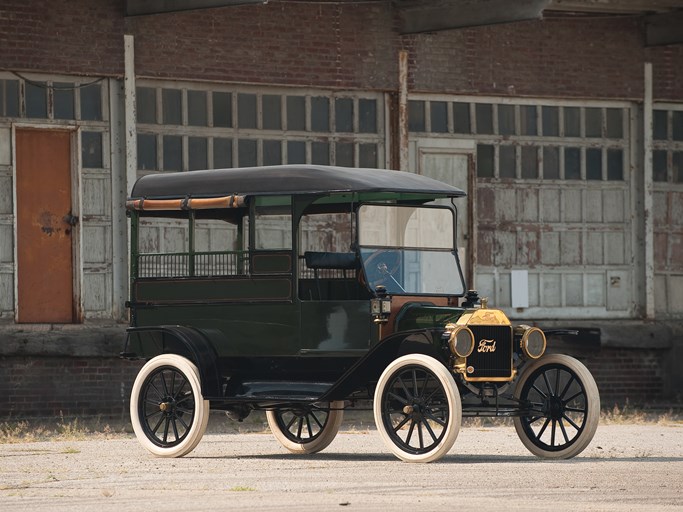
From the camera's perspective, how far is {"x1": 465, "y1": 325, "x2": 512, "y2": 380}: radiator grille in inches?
476

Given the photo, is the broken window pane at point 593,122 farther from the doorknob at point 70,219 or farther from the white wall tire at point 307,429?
the white wall tire at point 307,429

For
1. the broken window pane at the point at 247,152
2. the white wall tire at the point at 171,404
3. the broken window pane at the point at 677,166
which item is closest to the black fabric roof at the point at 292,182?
the white wall tire at the point at 171,404

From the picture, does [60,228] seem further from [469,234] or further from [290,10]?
[469,234]

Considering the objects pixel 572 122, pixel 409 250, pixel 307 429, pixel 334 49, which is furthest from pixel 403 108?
pixel 409 250

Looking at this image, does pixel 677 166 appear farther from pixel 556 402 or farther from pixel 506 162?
pixel 556 402

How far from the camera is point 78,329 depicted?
1838cm

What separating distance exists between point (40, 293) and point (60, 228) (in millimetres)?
786

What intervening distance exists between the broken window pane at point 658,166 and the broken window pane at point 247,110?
18.6 feet

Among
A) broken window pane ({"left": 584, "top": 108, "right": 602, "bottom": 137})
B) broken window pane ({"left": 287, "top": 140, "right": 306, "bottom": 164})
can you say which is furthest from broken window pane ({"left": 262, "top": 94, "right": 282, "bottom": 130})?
broken window pane ({"left": 584, "top": 108, "right": 602, "bottom": 137})

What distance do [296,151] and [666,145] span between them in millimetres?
5307

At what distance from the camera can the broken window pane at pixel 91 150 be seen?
1886 cm

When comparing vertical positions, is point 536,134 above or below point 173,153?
above

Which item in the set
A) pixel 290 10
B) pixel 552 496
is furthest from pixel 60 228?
pixel 552 496

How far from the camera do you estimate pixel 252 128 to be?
19.7m
